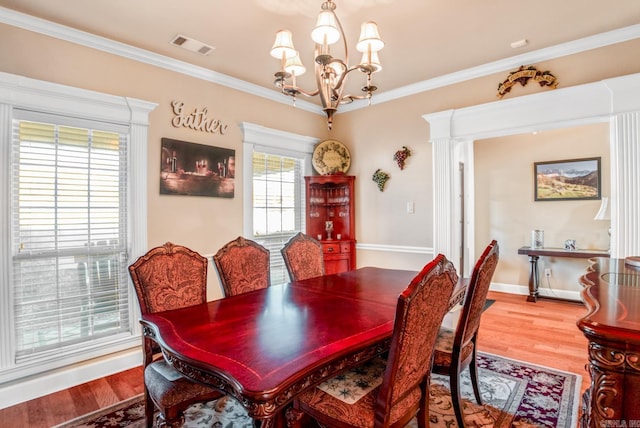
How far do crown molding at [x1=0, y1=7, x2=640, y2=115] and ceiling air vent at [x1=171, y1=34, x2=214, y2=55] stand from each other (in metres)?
0.30

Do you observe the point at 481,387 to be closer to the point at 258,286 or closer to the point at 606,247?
the point at 258,286

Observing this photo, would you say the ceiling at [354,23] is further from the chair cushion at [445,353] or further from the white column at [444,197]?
the chair cushion at [445,353]

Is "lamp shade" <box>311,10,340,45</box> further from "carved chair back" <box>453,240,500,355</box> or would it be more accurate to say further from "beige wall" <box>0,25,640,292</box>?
"beige wall" <box>0,25,640,292</box>

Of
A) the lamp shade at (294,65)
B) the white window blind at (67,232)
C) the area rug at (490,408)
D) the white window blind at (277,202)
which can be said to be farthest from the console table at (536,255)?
the white window blind at (67,232)

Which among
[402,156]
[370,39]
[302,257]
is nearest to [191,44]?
[370,39]

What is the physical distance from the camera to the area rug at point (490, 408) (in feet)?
6.93

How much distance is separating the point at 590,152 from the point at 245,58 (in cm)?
477

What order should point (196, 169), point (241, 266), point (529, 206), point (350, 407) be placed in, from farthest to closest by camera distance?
point (529, 206) → point (196, 169) → point (241, 266) → point (350, 407)

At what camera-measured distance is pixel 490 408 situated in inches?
88.7

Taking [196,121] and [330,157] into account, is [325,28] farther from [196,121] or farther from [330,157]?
[330,157]

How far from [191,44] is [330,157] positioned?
2.21 metres

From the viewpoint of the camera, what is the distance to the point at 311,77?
12.4 ft

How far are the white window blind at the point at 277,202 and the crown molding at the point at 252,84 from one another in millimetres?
780

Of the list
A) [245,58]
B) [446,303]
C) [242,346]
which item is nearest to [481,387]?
[446,303]
